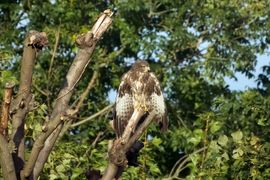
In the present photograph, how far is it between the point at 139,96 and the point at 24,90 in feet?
9.91

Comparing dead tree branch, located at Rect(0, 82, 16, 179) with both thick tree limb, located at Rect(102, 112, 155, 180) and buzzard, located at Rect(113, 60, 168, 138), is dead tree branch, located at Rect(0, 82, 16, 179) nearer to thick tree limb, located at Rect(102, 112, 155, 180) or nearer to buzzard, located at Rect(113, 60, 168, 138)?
thick tree limb, located at Rect(102, 112, 155, 180)

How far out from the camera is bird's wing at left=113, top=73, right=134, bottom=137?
6.28 meters

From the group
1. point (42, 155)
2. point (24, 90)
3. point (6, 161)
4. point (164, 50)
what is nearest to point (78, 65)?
point (24, 90)

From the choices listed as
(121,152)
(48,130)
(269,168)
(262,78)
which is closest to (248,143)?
(269,168)

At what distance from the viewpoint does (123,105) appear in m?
6.64

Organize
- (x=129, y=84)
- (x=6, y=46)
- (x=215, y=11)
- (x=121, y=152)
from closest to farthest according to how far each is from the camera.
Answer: (x=121, y=152) → (x=129, y=84) → (x=6, y=46) → (x=215, y=11)

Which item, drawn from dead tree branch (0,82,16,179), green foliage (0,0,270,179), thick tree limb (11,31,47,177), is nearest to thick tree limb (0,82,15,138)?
dead tree branch (0,82,16,179)

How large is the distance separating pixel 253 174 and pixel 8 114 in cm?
379

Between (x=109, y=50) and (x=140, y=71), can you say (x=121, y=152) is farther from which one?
(x=109, y=50)

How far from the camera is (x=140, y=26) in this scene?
42.5 feet

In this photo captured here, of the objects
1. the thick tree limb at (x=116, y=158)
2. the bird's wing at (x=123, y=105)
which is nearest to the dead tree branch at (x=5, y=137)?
the thick tree limb at (x=116, y=158)

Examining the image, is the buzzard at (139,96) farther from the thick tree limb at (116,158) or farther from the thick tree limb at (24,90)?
the thick tree limb at (24,90)

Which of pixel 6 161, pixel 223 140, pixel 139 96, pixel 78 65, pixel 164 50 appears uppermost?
pixel 164 50

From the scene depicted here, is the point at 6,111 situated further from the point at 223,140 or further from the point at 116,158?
the point at 223,140
